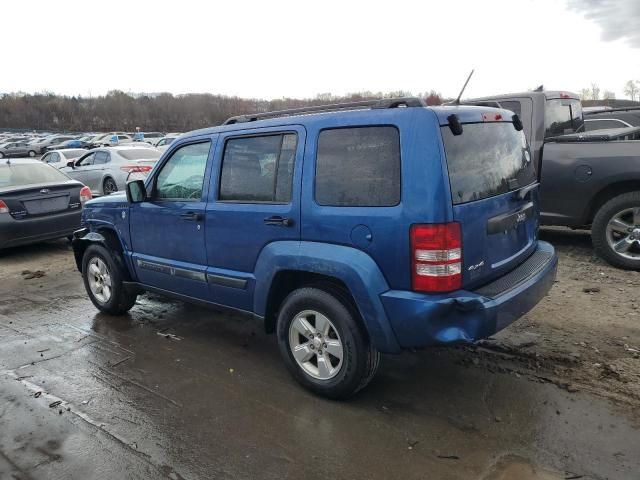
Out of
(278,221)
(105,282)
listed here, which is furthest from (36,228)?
(278,221)

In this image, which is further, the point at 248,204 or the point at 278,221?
the point at 248,204

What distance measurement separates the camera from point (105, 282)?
17.2 ft

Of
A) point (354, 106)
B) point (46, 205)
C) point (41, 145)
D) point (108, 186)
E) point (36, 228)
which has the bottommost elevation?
point (36, 228)

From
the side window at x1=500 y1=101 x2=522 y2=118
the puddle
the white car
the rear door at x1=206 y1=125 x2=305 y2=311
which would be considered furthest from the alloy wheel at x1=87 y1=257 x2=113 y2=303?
the white car

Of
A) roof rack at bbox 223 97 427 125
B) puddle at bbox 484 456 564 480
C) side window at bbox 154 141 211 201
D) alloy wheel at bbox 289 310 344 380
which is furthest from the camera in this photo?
side window at bbox 154 141 211 201

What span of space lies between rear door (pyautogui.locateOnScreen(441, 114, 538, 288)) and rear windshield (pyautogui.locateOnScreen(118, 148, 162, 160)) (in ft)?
38.9

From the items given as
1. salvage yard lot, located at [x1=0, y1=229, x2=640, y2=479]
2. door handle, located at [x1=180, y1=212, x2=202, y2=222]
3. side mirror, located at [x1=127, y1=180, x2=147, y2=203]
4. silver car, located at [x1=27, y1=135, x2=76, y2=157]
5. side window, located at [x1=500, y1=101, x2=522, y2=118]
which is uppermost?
silver car, located at [x1=27, y1=135, x2=76, y2=157]

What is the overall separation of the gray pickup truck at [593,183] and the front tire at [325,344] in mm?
3910

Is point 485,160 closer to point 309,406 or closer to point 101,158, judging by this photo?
point 309,406

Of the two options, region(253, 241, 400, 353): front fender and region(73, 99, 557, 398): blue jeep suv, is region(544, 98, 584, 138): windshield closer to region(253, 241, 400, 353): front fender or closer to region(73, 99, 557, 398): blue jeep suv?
region(73, 99, 557, 398): blue jeep suv

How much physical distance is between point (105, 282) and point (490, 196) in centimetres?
392

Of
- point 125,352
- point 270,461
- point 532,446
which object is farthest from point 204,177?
point 532,446

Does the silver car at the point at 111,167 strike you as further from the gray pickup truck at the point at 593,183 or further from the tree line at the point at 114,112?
the tree line at the point at 114,112

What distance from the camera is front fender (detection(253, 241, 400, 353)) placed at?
2.97 meters
